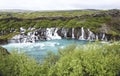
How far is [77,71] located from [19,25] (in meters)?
134

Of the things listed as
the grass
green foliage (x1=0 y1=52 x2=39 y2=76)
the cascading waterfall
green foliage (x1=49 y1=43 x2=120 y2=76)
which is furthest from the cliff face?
green foliage (x1=0 y1=52 x2=39 y2=76)

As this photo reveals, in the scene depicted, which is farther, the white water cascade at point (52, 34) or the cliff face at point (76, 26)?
the white water cascade at point (52, 34)

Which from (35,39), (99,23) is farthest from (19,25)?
(99,23)

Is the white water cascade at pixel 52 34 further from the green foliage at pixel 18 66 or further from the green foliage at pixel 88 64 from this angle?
the green foliage at pixel 88 64

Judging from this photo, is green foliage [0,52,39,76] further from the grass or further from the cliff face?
the cliff face

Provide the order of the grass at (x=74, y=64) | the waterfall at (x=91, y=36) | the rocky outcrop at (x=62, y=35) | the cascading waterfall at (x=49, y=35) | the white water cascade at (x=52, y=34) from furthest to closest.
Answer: the white water cascade at (x=52, y=34), the waterfall at (x=91, y=36), the rocky outcrop at (x=62, y=35), the cascading waterfall at (x=49, y=35), the grass at (x=74, y=64)

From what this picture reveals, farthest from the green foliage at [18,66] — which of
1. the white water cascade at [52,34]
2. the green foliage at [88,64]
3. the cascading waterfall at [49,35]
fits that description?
the white water cascade at [52,34]

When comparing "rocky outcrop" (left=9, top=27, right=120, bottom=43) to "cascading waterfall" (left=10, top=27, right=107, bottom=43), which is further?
"rocky outcrop" (left=9, top=27, right=120, bottom=43)

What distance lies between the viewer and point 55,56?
255 feet

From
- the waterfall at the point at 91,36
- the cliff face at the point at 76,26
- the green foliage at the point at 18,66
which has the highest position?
the green foliage at the point at 18,66

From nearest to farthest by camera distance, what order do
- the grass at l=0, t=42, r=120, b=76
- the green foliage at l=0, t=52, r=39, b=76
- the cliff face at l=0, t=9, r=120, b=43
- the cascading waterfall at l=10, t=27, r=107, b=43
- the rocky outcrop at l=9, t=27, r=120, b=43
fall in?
the grass at l=0, t=42, r=120, b=76, the green foliage at l=0, t=52, r=39, b=76, the cascading waterfall at l=10, t=27, r=107, b=43, the rocky outcrop at l=9, t=27, r=120, b=43, the cliff face at l=0, t=9, r=120, b=43

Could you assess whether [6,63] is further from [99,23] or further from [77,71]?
[99,23]

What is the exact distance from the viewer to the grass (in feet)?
219

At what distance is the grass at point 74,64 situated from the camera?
66875mm
